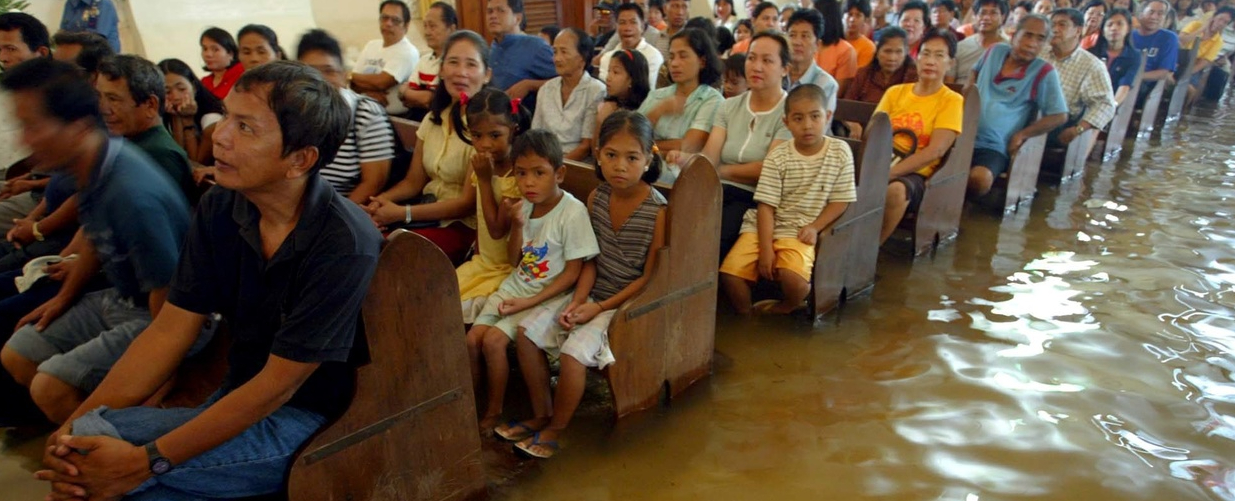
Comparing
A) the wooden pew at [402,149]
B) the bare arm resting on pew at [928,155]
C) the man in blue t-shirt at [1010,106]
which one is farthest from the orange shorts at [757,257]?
the man in blue t-shirt at [1010,106]

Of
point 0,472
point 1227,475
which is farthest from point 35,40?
point 1227,475

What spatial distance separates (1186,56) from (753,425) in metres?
7.92

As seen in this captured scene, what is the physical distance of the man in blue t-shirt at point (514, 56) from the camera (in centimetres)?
502

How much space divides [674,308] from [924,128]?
7.34 ft

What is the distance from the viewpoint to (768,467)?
251 cm

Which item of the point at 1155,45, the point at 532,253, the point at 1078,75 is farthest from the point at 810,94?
the point at 1155,45

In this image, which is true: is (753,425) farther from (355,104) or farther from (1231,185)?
(1231,185)

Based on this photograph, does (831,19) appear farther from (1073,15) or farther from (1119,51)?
(1119,51)

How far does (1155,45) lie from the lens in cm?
726

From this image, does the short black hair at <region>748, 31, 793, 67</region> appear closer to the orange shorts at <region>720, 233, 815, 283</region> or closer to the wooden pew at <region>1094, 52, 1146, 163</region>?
the orange shorts at <region>720, 233, 815, 283</region>

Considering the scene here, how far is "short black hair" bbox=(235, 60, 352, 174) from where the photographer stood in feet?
5.32

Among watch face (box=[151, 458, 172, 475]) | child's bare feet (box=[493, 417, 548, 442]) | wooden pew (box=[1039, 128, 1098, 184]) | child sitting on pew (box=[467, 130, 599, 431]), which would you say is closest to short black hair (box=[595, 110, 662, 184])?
child sitting on pew (box=[467, 130, 599, 431])

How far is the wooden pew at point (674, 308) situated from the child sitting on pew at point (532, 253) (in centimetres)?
27

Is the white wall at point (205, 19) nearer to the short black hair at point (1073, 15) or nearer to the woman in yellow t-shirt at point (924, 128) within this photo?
the woman in yellow t-shirt at point (924, 128)
